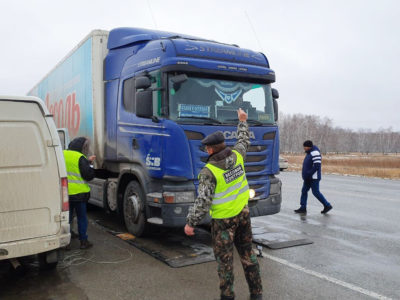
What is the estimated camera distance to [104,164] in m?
7.42

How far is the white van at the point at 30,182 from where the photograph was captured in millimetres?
3965

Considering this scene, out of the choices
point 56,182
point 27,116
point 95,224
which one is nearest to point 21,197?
point 56,182

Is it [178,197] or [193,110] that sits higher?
[193,110]

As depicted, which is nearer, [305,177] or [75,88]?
[75,88]

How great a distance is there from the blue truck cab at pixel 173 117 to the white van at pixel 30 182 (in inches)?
67.6

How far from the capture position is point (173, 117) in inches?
221

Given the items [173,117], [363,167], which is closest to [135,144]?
[173,117]

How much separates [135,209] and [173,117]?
1758 mm

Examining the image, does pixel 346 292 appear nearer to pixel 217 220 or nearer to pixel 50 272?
pixel 217 220

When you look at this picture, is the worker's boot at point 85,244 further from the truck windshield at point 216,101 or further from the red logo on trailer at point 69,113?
the red logo on trailer at point 69,113

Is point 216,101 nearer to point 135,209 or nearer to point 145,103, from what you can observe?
point 145,103

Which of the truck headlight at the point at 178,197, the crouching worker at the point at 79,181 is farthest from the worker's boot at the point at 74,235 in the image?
the truck headlight at the point at 178,197

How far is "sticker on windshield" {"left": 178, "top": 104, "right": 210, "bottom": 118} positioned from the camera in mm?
5672

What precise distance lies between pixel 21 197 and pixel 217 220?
2.09 meters
